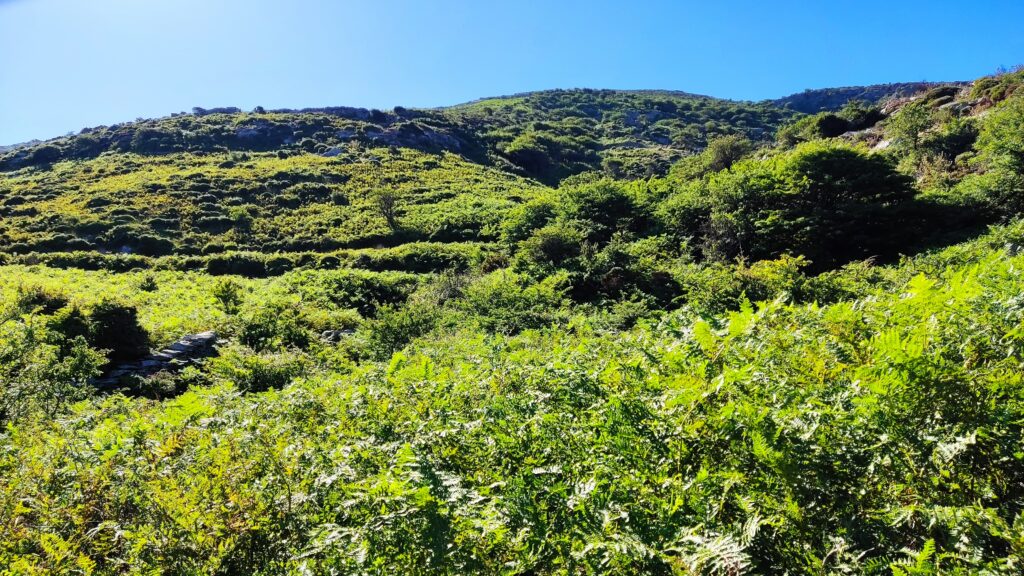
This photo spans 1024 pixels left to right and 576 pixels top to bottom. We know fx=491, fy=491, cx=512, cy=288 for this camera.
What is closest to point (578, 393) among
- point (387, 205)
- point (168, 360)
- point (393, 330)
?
point (393, 330)

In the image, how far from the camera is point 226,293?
20.7 metres

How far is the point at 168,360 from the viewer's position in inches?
542

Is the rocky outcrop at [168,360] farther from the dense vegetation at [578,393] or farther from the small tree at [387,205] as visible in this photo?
the small tree at [387,205]

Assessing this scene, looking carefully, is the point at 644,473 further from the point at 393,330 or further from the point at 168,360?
the point at 168,360

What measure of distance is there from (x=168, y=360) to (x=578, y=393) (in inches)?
573

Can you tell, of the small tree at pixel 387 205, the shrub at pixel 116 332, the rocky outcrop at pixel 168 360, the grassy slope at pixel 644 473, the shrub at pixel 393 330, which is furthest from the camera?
the small tree at pixel 387 205

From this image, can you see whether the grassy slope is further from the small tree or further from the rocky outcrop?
the small tree

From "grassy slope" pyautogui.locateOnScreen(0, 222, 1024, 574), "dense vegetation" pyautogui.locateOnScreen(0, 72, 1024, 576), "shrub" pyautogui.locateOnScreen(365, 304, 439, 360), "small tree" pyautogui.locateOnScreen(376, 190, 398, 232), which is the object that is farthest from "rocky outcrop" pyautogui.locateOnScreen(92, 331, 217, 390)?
"small tree" pyautogui.locateOnScreen(376, 190, 398, 232)

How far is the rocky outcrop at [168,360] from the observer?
1210cm

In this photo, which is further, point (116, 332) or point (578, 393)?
point (116, 332)

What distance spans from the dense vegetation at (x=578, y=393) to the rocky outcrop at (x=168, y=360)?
0.37 m

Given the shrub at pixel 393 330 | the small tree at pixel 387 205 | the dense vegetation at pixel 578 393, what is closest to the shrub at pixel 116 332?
the dense vegetation at pixel 578 393

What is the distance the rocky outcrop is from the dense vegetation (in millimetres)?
374

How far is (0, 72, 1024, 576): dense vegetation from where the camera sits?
1.86 meters
